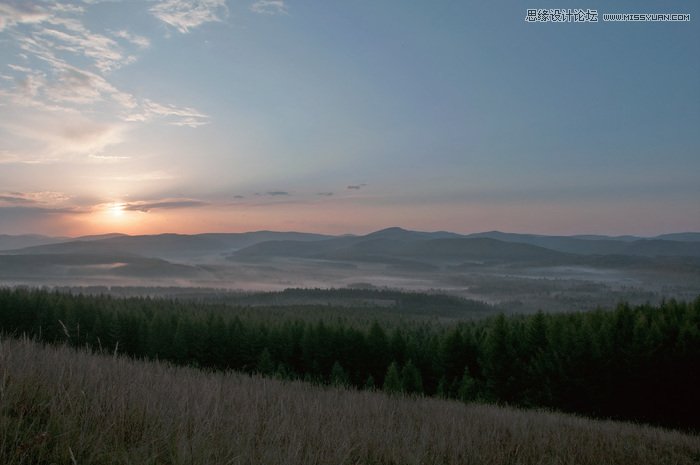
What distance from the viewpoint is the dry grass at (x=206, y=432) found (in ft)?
19.2

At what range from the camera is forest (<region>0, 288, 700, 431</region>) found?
4425 centimetres

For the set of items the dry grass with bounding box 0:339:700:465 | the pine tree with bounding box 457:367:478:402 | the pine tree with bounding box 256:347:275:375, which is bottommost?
the pine tree with bounding box 457:367:478:402

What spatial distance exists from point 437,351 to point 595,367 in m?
17.3

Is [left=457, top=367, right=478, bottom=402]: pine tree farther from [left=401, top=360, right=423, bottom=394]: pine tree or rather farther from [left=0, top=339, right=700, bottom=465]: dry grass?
[left=0, top=339, right=700, bottom=465]: dry grass

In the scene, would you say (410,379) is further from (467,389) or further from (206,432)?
(206,432)

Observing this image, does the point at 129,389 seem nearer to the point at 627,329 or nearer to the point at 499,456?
the point at 499,456

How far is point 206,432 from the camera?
7.04 m

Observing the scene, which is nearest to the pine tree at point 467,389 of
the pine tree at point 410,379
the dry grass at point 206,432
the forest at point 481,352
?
the forest at point 481,352

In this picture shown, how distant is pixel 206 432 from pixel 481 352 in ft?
173

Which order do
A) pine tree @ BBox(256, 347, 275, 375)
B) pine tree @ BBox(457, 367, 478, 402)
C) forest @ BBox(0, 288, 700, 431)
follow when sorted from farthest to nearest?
1. pine tree @ BBox(256, 347, 275, 375)
2. pine tree @ BBox(457, 367, 478, 402)
3. forest @ BBox(0, 288, 700, 431)

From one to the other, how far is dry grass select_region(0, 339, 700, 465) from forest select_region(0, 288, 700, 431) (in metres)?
25.8

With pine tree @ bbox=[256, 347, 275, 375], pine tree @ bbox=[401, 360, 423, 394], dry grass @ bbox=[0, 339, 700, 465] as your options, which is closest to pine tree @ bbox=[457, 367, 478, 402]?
pine tree @ bbox=[401, 360, 423, 394]

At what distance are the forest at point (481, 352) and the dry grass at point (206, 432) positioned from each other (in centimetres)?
2585

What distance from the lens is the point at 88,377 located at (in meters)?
8.59
